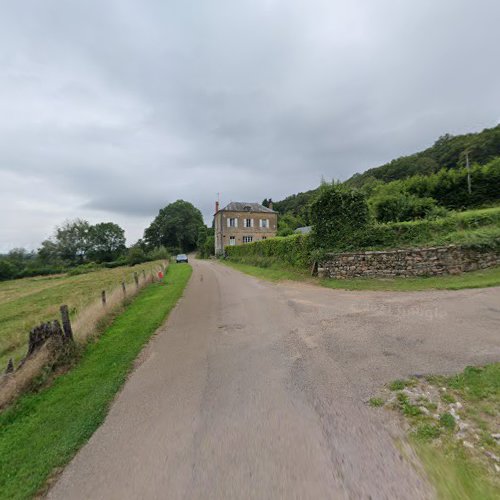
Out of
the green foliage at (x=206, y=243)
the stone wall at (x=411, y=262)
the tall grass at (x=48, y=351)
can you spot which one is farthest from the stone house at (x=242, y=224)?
the tall grass at (x=48, y=351)

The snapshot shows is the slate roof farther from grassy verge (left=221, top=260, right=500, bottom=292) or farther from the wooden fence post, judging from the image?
the wooden fence post

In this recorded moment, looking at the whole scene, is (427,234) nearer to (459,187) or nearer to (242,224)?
(459,187)

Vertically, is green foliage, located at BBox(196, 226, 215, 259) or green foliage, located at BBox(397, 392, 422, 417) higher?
green foliage, located at BBox(196, 226, 215, 259)

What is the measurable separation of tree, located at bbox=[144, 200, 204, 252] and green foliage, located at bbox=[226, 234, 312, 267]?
186ft

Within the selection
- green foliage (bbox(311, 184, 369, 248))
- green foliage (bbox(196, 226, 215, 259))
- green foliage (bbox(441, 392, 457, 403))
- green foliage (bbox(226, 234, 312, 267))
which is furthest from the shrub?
green foliage (bbox(196, 226, 215, 259))

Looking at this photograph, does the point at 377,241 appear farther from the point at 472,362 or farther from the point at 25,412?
the point at 25,412

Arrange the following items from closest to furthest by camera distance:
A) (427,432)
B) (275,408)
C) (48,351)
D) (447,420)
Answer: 1. (427,432)
2. (447,420)
3. (275,408)
4. (48,351)

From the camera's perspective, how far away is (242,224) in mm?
47750

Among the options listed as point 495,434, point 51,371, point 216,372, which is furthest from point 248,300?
point 495,434

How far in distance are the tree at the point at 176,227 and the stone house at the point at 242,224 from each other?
37.0 metres

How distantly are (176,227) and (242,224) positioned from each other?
42.6 m

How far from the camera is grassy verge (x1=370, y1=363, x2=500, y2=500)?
7.02ft

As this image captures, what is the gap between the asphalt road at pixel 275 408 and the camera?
2.33 metres

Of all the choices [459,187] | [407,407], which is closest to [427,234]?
[407,407]
